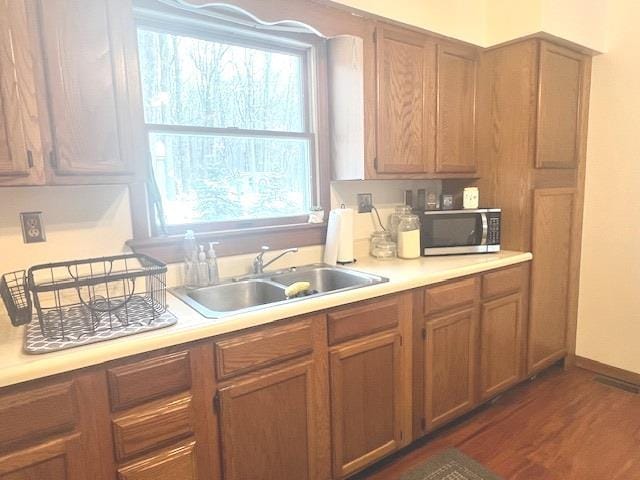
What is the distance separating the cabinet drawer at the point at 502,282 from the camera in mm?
2283

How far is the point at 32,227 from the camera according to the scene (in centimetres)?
156

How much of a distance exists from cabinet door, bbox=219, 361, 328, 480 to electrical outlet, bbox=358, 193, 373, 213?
3.87 ft

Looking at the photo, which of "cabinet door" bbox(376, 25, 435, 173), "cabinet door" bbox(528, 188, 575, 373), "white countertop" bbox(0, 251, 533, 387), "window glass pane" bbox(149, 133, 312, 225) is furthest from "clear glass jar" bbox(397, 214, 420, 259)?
"cabinet door" bbox(528, 188, 575, 373)

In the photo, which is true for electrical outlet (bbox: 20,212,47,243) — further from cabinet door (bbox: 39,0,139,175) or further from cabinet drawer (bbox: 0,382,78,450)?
cabinet drawer (bbox: 0,382,78,450)

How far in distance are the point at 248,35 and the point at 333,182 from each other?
0.88 m

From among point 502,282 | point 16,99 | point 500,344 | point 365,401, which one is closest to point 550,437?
point 500,344

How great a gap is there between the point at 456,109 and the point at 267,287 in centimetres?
159

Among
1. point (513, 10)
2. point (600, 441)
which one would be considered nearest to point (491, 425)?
point (600, 441)

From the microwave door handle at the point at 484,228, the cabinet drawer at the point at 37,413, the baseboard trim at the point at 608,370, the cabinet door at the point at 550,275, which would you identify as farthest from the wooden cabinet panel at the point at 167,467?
the baseboard trim at the point at 608,370

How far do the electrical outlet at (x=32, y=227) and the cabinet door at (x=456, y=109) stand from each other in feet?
6.60

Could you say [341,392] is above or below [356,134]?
below

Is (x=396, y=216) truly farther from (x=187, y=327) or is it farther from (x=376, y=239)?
(x=187, y=327)

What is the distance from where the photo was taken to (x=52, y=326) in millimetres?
1326

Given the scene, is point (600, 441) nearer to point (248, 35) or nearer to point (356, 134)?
point (356, 134)
